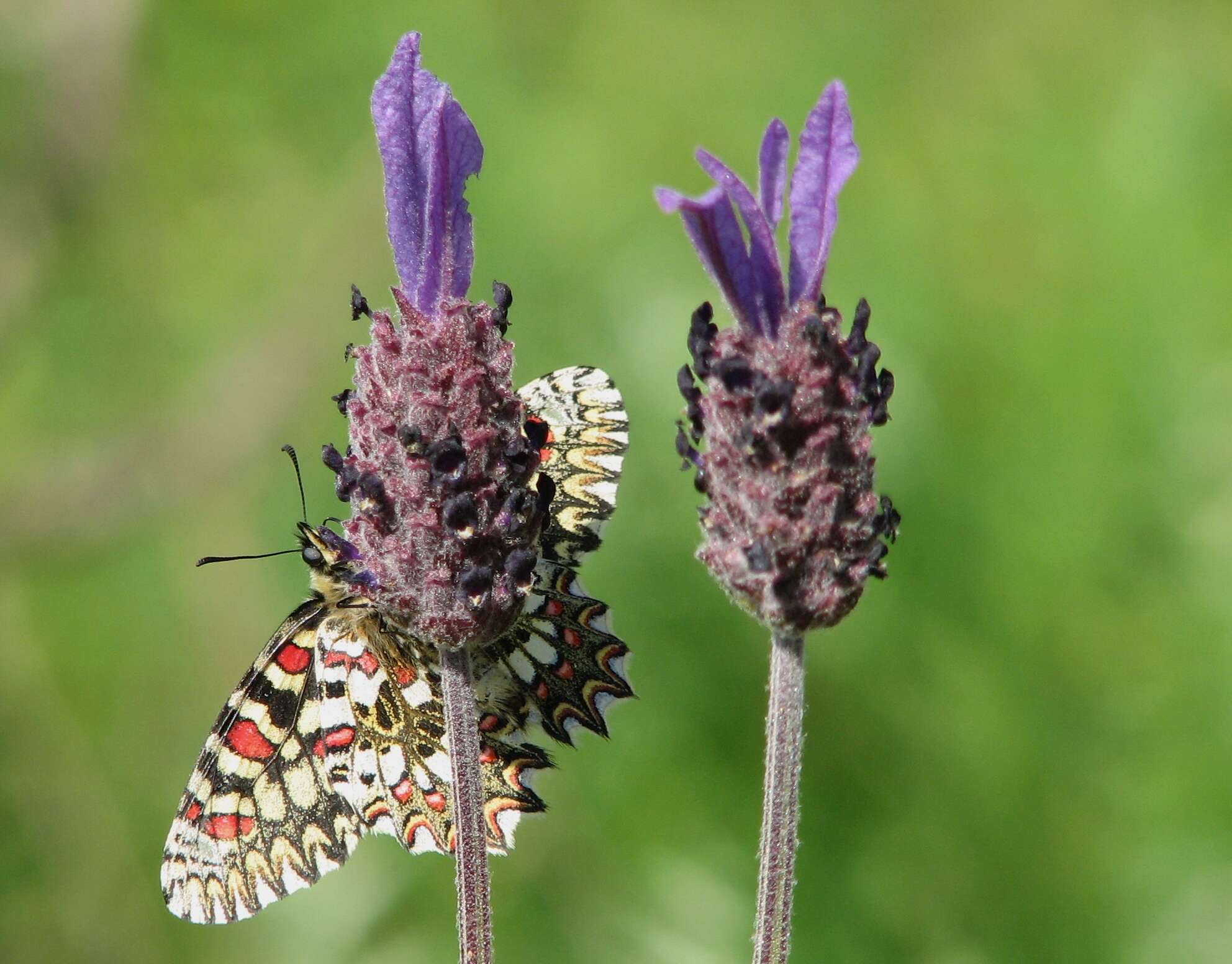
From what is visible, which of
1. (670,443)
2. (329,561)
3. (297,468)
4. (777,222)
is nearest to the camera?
(777,222)

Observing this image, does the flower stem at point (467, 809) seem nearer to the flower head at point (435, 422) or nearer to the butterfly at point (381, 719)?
the flower head at point (435, 422)

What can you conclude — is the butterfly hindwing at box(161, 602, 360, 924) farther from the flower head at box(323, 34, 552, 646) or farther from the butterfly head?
the flower head at box(323, 34, 552, 646)

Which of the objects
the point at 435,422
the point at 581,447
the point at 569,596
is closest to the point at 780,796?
the point at 435,422

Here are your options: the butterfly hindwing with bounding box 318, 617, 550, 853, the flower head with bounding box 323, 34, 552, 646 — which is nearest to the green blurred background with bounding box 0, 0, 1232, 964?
the butterfly hindwing with bounding box 318, 617, 550, 853

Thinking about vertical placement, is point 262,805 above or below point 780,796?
above

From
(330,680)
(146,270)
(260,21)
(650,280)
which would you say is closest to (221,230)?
(146,270)

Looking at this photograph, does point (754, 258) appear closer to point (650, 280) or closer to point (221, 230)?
point (650, 280)

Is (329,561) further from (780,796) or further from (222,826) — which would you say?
(780,796)
